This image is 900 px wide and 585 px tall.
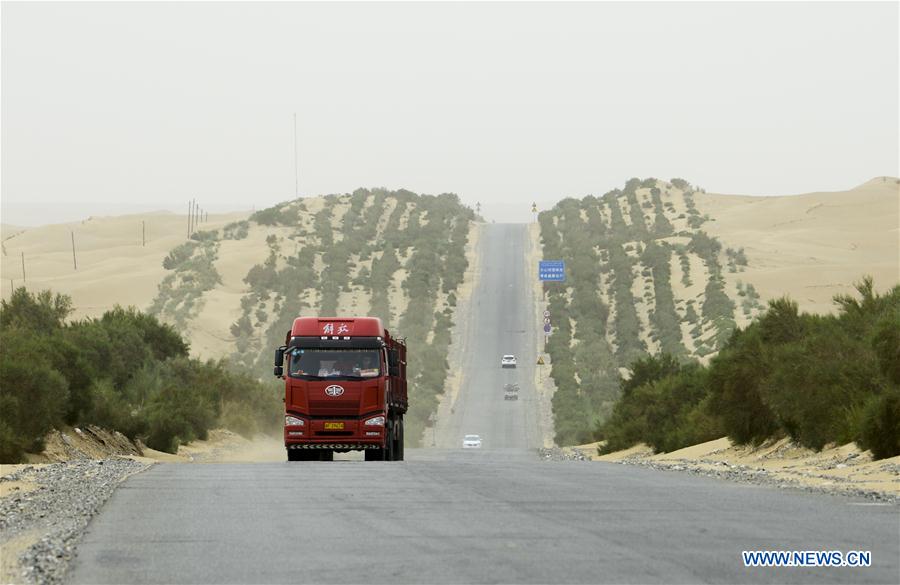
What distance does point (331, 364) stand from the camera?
111 feet

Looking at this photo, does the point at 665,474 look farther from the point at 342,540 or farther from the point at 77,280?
the point at 77,280

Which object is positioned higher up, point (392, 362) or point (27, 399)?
point (392, 362)

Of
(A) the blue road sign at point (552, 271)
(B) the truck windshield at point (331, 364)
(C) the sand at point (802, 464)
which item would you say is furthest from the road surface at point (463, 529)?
(A) the blue road sign at point (552, 271)

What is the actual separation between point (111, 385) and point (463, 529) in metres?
33.9

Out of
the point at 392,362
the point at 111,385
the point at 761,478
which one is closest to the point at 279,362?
the point at 392,362

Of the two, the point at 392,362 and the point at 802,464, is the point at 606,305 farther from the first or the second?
the point at 802,464

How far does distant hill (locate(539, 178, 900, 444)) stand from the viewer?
9575cm

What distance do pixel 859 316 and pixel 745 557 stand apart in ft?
83.9

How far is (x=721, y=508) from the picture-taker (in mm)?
17641

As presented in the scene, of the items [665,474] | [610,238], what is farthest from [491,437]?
[610,238]

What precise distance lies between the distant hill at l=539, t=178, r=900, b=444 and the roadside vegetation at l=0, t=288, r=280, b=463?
61.4 ft

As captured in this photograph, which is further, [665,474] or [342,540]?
[665,474]

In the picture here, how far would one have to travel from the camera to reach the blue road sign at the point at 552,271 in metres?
120

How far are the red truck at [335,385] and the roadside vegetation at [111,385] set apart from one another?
6.15m
